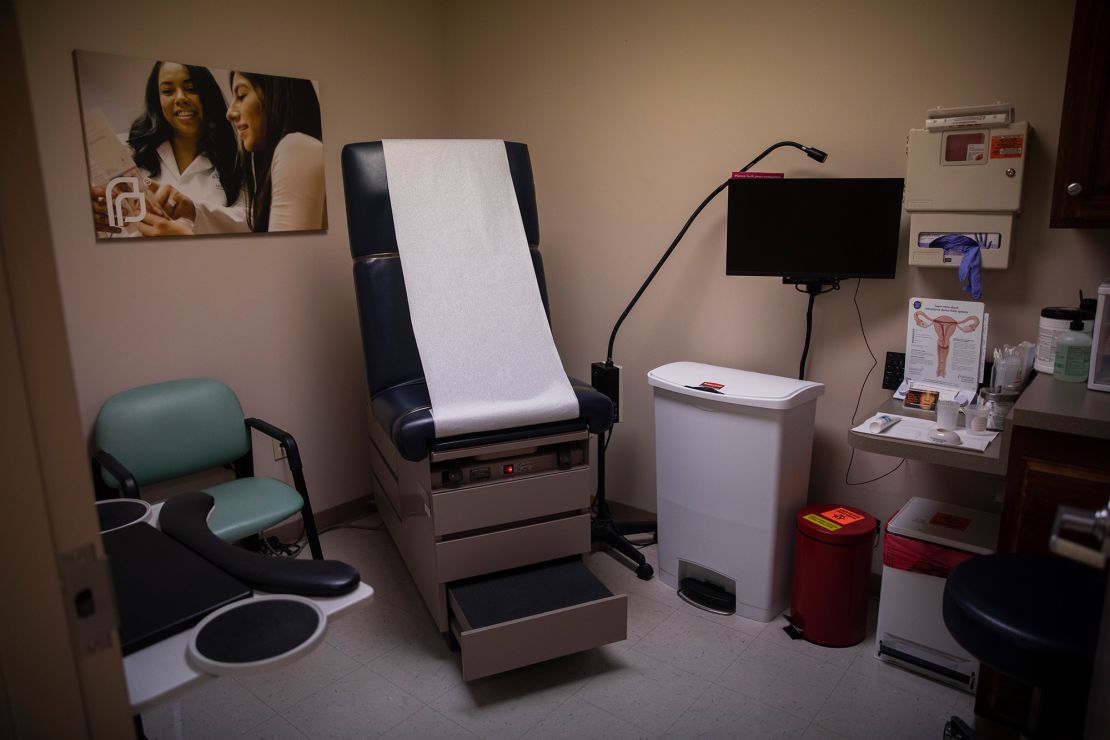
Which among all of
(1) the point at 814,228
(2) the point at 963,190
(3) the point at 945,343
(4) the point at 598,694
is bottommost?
(4) the point at 598,694

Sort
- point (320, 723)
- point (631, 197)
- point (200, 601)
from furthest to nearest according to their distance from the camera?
point (631, 197)
point (320, 723)
point (200, 601)

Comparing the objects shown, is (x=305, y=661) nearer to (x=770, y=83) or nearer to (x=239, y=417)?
(x=239, y=417)

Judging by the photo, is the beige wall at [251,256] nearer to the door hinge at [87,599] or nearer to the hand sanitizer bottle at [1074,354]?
the door hinge at [87,599]

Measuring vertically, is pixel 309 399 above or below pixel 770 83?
below

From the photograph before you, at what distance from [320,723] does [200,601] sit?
3.74 ft

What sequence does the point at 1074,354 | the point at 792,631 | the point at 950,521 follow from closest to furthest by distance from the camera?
1. the point at 1074,354
2. the point at 950,521
3. the point at 792,631

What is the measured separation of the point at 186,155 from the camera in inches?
104

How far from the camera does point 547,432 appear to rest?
2318mm

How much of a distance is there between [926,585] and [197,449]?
98.9 inches

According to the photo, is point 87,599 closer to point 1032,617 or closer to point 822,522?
point 1032,617

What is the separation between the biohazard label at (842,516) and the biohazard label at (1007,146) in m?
1.18

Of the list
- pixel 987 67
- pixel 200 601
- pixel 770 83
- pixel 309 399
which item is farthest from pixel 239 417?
pixel 987 67

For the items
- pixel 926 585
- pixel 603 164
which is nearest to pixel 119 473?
pixel 603 164

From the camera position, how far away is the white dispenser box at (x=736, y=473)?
239 centimetres
